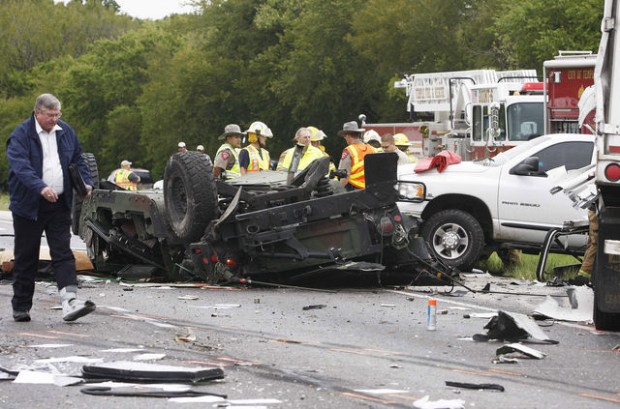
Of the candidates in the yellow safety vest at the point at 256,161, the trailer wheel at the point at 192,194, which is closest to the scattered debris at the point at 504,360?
the trailer wheel at the point at 192,194

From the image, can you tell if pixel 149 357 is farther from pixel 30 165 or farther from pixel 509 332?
pixel 509 332

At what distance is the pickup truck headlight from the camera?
16.2 m

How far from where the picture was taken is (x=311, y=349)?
8961mm

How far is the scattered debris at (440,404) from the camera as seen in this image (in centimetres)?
692

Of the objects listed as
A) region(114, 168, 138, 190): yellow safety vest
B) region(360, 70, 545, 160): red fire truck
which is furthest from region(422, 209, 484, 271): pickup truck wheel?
region(114, 168, 138, 190): yellow safety vest

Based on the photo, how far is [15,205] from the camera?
10.2 m

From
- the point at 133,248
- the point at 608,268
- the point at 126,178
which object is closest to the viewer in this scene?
the point at 608,268

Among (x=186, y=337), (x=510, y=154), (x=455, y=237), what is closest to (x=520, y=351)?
(x=186, y=337)

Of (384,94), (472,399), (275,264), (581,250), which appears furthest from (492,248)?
(384,94)

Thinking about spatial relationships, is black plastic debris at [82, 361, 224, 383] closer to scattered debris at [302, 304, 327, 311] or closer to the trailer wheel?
scattered debris at [302, 304, 327, 311]

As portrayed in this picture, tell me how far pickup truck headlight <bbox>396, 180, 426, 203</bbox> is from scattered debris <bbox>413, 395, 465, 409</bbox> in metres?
9.09

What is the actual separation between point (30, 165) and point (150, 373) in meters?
3.09

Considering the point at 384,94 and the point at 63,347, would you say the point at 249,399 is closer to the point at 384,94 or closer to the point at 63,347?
the point at 63,347

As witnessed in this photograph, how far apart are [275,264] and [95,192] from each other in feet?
8.86
